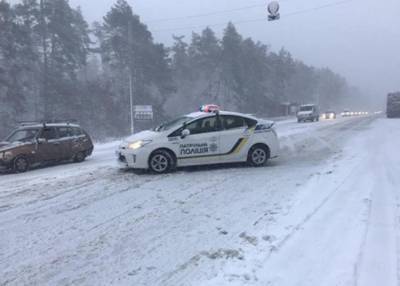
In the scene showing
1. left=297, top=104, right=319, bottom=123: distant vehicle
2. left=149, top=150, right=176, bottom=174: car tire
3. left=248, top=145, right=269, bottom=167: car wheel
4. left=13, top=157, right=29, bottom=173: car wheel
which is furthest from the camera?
left=297, top=104, right=319, bottom=123: distant vehicle

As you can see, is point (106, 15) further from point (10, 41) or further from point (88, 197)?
point (88, 197)

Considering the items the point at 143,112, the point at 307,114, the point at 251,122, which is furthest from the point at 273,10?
the point at 307,114

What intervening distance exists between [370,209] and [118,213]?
429 centimetres

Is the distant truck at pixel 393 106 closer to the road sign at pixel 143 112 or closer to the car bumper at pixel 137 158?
the road sign at pixel 143 112

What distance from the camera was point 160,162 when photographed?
441 inches

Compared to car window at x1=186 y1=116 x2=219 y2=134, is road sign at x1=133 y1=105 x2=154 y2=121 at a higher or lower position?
higher

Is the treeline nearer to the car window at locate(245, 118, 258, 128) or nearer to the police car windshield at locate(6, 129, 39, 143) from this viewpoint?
the police car windshield at locate(6, 129, 39, 143)

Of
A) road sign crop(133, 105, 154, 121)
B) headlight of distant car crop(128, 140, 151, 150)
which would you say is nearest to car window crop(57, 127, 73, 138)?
headlight of distant car crop(128, 140, 151, 150)

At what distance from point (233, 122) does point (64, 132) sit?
6.56 metres

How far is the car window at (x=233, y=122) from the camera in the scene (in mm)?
12047

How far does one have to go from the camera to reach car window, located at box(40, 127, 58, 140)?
47.2 ft

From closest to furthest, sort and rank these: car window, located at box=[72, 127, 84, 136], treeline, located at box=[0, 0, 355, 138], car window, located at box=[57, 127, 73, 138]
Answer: car window, located at box=[57, 127, 73, 138], car window, located at box=[72, 127, 84, 136], treeline, located at box=[0, 0, 355, 138]

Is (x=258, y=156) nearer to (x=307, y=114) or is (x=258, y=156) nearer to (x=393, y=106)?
(x=307, y=114)

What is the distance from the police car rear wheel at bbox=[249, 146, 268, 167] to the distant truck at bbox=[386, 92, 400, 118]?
45427 mm
